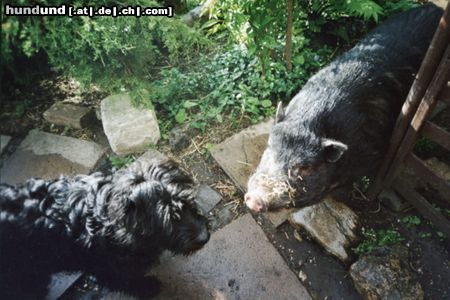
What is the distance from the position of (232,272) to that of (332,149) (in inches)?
55.1

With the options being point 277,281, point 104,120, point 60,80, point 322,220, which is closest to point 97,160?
point 104,120

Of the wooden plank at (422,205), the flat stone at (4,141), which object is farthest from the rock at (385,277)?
the flat stone at (4,141)

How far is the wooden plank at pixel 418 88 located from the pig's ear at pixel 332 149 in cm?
60

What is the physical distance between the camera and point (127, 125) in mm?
2211

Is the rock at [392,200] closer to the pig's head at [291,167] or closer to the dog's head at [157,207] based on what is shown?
the pig's head at [291,167]

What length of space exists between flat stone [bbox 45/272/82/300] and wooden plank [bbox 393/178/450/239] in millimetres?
2995

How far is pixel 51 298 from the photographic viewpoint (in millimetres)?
2371

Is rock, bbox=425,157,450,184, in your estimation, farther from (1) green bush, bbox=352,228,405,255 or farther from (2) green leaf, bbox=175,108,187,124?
(2) green leaf, bbox=175,108,187,124

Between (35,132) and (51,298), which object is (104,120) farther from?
(51,298)

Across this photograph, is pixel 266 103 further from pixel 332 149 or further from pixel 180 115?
pixel 180 115

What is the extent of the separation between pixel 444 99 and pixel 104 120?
2359mm

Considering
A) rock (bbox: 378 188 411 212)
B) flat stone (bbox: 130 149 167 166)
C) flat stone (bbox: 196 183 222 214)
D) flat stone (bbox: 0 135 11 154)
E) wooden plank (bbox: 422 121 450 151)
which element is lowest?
flat stone (bbox: 196 183 222 214)

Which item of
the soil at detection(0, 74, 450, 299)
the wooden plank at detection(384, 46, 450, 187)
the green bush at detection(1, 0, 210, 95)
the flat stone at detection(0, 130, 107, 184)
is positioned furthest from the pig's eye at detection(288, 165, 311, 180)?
the flat stone at detection(0, 130, 107, 184)

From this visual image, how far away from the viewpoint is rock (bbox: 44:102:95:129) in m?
1.72
